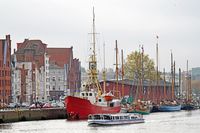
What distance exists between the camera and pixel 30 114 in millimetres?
133500

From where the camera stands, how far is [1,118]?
122938mm

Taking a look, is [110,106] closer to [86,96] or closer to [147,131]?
[86,96]

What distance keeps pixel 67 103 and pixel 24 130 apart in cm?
→ 2941

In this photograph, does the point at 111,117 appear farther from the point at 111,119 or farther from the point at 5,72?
the point at 5,72

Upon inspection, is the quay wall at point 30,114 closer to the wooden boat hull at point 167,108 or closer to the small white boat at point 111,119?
the small white boat at point 111,119

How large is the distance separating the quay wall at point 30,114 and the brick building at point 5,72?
3780 centimetres

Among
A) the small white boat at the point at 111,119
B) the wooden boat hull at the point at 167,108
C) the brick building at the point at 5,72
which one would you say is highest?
the brick building at the point at 5,72

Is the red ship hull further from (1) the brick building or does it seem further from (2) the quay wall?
(1) the brick building

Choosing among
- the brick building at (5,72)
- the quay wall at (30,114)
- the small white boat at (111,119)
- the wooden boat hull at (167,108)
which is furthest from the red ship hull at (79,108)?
the wooden boat hull at (167,108)

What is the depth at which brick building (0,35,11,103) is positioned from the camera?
17938 cm


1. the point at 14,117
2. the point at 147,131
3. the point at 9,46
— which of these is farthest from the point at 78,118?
the point at 9,46

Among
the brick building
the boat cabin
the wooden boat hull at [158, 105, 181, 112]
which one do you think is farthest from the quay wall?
the wooden boat hull at [158, 105, 181, 112]

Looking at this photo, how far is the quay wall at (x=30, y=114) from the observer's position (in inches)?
4935

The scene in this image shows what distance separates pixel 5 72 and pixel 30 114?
49840mm
